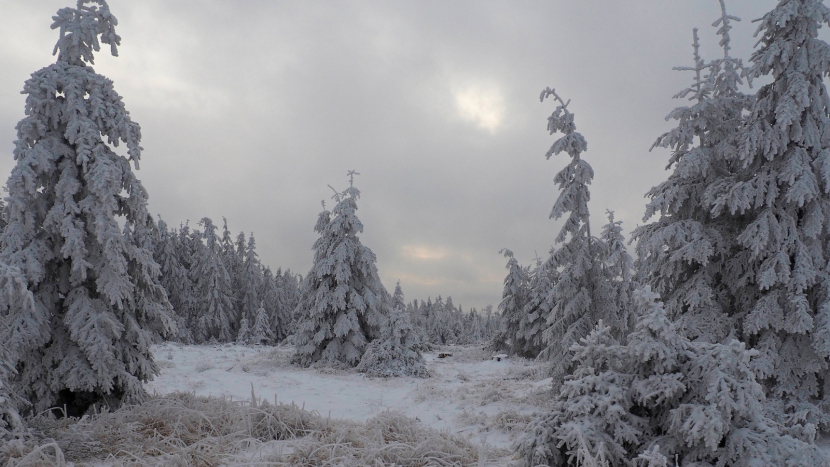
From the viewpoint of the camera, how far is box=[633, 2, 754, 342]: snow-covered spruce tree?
9.74 m

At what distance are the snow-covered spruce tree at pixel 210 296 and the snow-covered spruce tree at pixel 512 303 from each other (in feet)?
72.0

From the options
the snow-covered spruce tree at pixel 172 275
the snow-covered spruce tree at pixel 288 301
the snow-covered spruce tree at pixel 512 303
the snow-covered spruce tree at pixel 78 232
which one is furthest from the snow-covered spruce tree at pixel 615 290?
the snow-covered spruce tree at pixel 172 275

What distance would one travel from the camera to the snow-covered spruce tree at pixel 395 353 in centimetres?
1820

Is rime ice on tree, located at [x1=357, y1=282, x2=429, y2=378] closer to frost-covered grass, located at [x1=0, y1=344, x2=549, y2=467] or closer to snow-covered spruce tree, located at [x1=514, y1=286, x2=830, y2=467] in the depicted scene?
frost-covered grass, located at [x1=0, y1=344, x2=549, y2=467]

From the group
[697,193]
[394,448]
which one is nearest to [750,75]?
[697,193]

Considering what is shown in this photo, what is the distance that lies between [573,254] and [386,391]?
25.5 ft

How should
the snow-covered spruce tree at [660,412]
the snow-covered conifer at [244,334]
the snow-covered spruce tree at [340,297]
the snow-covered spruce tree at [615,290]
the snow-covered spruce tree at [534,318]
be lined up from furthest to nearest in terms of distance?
the snow-covered conifer at [244,334], the snow-covered spruce tree at [534,318], the snow-covered spruce tree at [340,297], the snow-covered spruce tree at [615,290], the snow-covered spruce tree at [660,412]

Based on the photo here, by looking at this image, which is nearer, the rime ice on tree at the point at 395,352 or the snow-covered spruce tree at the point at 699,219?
the snow-covered spruce tree at the point at 699,219

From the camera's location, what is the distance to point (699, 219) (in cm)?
1094

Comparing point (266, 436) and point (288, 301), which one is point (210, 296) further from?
point (266, 436)

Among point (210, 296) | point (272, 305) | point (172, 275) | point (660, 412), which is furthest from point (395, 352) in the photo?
point (272, 305)

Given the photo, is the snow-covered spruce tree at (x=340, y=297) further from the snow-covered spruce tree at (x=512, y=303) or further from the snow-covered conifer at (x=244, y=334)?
the snow-covered conifer at (x=244, y=334)

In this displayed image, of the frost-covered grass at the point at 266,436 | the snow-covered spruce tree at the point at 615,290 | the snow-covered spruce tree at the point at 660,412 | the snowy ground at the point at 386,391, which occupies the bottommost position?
the snowy ground at the point at 386,391

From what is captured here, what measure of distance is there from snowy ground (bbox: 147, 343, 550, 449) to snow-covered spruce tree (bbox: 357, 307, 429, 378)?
2.39 feet
